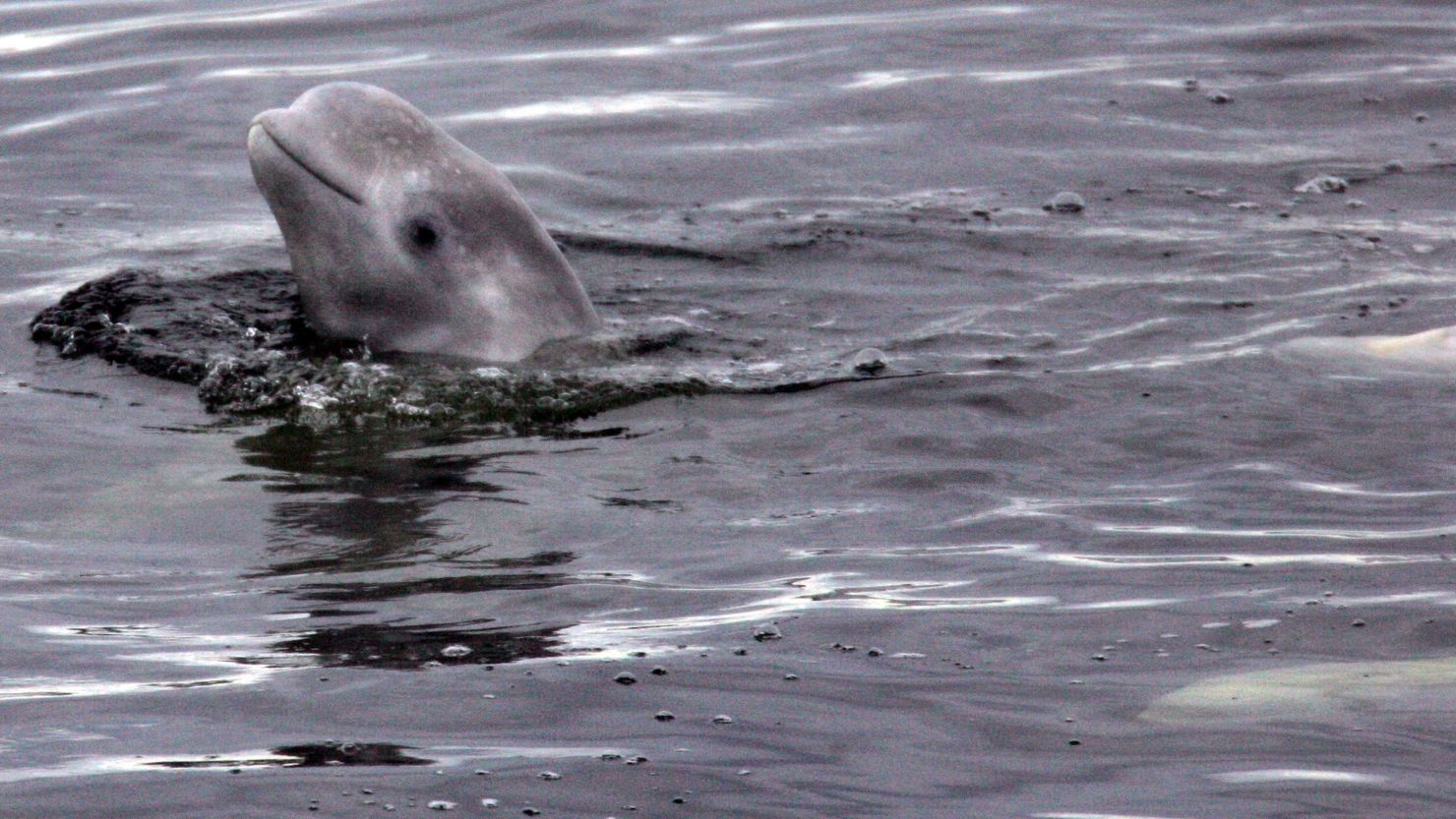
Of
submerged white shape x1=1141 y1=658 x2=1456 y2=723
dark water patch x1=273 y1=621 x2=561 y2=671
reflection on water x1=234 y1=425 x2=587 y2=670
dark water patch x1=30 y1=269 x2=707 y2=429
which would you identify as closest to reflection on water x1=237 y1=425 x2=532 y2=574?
reflection on water x1=234 y1=425 x2=587 y2=670

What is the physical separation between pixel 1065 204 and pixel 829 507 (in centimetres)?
481

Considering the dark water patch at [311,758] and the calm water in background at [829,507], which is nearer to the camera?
the dark water patch at [311,758]

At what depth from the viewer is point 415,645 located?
566 centimetres

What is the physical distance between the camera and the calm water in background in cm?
496

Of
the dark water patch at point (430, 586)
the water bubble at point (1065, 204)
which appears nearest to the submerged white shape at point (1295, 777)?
the dark water patch at point (430, 586)

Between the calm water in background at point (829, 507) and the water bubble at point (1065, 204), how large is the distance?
0.19 meters

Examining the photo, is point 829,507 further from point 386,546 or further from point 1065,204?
point 1065,204

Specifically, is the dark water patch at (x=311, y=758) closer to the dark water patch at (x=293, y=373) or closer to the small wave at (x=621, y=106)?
the dark water patch at (x=293, y=373)

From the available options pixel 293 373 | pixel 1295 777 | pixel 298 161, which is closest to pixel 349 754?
pixel 1295 777

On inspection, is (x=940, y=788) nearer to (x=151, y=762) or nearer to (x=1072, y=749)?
(x=1072, y=749)

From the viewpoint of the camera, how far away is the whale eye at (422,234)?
8.38m

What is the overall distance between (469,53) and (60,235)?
553 centimetres

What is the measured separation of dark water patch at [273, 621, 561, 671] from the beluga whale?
2.80 metres

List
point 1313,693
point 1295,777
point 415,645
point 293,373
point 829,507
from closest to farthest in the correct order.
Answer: point 1295,777
point 1313,693
point 415,645
point 829,507
point 293,373
